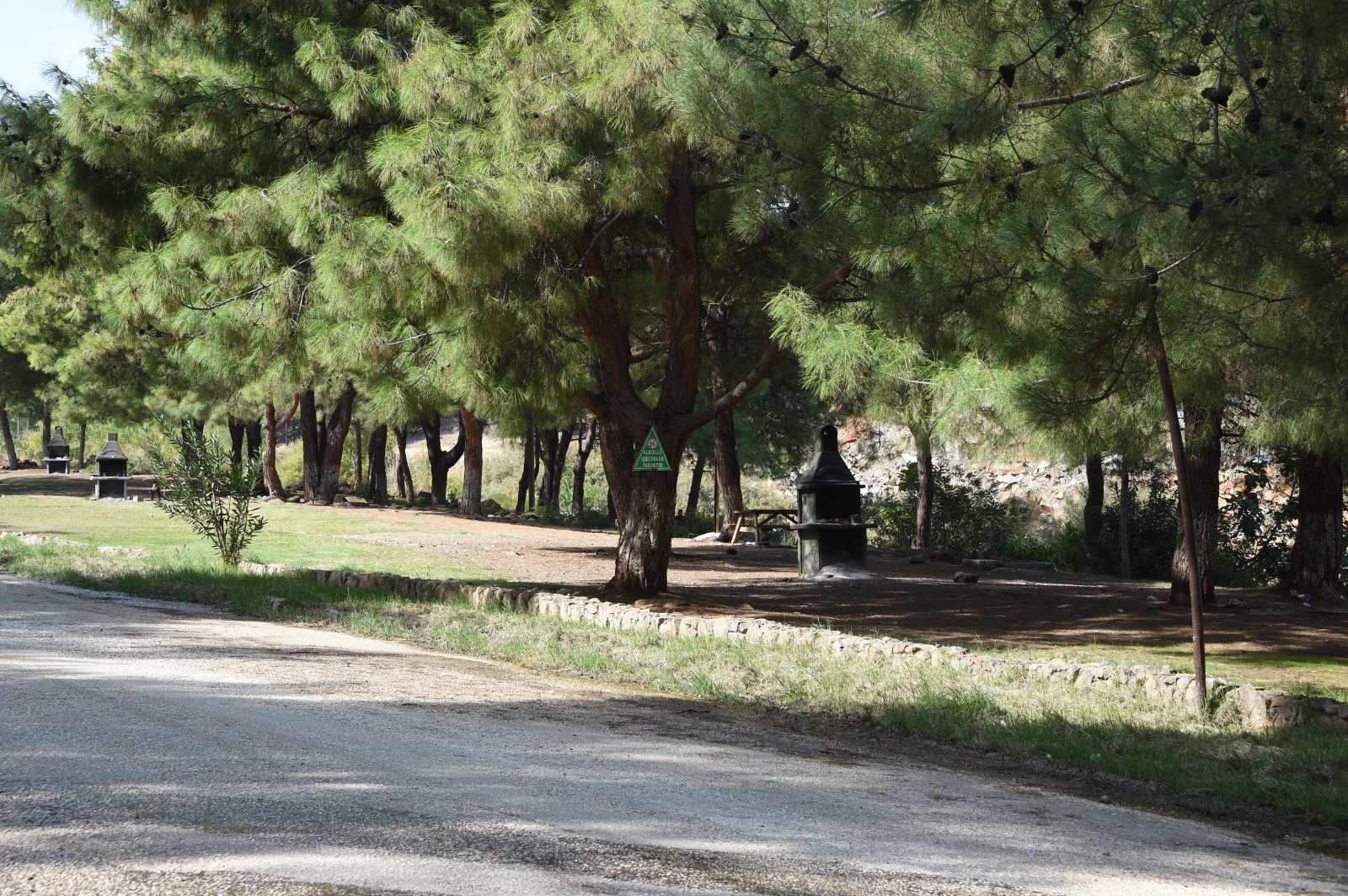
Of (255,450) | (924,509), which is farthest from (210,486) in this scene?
(924,509)

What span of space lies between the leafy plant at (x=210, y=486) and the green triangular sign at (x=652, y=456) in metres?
5.27

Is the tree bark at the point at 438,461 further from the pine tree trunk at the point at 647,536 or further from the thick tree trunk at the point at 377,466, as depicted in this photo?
the pine tree trunk at the point at 647,536

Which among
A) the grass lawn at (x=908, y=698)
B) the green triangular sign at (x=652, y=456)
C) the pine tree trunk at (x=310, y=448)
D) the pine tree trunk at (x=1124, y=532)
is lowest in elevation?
the grass lawn at (x=908, y=698)

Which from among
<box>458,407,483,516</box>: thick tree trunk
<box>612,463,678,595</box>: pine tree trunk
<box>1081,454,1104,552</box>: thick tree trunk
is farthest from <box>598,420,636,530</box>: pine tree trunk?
<box>458,407,483,516</box>: thick tree trunk

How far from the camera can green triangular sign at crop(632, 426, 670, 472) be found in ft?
40.1

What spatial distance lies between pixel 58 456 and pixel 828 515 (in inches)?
1440

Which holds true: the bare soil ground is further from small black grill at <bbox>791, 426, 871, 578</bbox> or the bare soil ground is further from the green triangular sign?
the green triangular sign

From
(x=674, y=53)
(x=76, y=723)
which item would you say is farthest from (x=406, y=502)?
(x=76, y=723)

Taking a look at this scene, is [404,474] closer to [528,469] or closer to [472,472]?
[528,469]

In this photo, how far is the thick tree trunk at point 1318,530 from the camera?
14.4 meters

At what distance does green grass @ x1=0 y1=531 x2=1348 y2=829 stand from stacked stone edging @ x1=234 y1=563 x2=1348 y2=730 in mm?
135

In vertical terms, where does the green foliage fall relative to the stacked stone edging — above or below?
above

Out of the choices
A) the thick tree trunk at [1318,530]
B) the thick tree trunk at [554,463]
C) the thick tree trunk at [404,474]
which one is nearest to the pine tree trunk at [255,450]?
the thick tree trunk at [404,474]

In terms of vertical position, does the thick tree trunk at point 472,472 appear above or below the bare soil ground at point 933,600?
above
